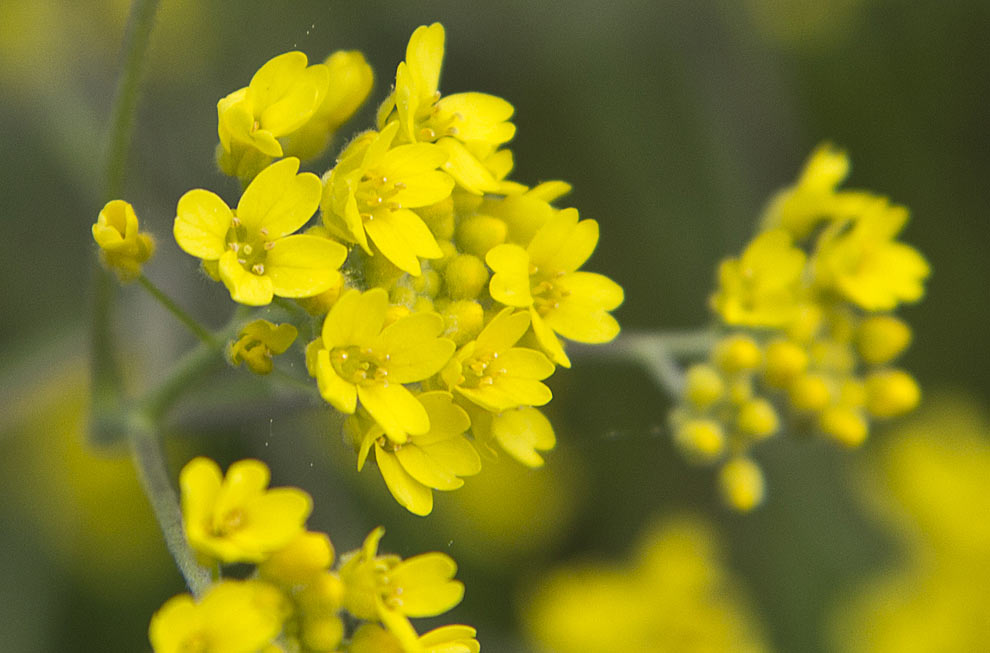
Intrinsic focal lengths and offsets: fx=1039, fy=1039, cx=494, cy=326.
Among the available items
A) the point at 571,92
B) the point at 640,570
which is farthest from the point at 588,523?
the point at 571,92

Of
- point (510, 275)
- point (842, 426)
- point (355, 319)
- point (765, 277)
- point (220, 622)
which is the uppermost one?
point (765, 277)

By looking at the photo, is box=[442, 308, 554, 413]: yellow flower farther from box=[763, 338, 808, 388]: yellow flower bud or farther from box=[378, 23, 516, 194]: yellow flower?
box=[763, 338, 808, 388]: yellow flower bud

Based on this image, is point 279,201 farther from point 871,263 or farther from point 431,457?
point 871,263

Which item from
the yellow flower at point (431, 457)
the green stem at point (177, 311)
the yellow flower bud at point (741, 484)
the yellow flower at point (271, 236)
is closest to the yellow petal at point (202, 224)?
the yellow flower at point (271, 236)

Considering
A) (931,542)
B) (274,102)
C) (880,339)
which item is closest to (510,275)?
(274,102)

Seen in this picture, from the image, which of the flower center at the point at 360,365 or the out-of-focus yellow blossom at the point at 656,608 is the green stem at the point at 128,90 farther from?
the out-of-focus yellow blossom at the point at 656,608

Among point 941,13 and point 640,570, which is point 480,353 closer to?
point 640,570
